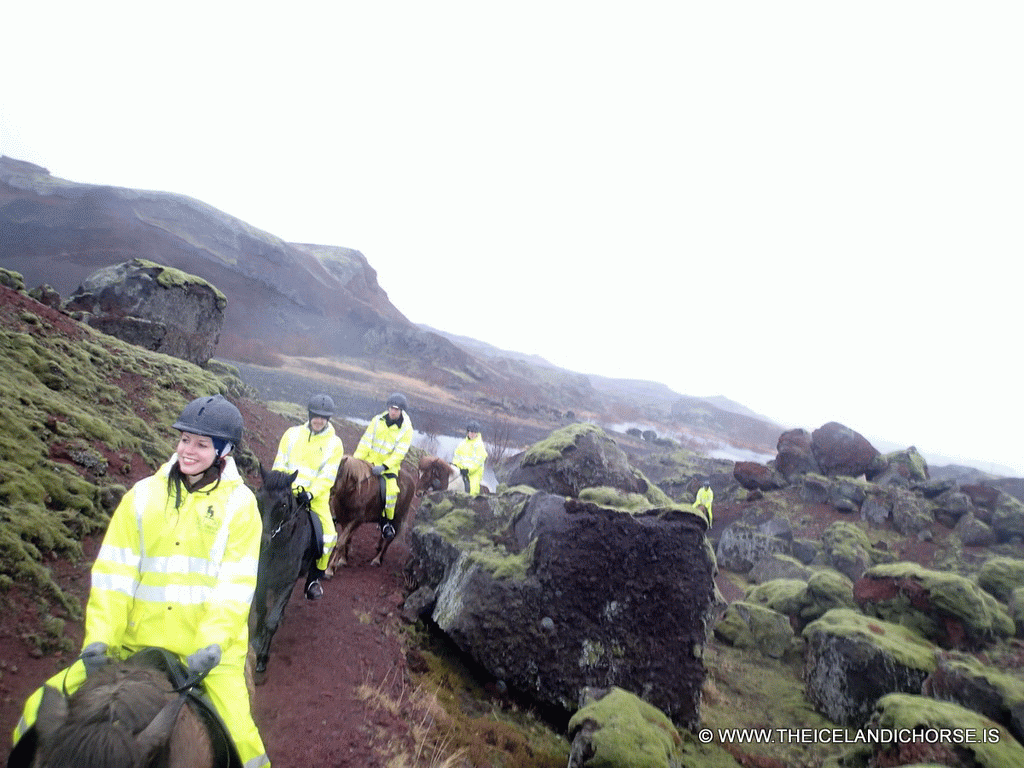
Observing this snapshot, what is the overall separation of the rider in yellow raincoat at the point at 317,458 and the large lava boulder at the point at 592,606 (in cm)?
231

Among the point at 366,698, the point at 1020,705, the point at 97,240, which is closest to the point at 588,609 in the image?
the point at 366,698

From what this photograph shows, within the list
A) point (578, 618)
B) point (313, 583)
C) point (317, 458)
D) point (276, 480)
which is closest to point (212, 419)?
point (276, 480)

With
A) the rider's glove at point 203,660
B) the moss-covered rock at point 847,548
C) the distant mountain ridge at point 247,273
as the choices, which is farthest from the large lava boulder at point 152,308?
the distant mountain ridge at point 247,273

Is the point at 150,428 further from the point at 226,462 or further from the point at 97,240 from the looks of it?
the point at 97,240

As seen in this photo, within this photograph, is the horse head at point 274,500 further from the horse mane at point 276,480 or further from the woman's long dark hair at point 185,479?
the woman's long dark hair at point 185,479

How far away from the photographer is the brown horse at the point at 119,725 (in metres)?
1.72

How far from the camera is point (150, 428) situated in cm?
909

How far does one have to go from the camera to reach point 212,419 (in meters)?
2.71

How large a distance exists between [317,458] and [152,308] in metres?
15.0

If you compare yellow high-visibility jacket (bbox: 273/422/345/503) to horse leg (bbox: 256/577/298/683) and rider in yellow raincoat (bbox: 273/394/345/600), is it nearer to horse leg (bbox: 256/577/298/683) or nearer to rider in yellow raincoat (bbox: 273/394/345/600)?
rider in yellow raincoat (bbox: 273/394/345/600)

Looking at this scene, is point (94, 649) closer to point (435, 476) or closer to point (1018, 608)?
point (435, 476)

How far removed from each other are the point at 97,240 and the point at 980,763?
74196 mm

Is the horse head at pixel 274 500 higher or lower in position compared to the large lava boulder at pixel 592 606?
higher

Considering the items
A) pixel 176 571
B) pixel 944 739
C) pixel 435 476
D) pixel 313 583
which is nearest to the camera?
pixel 176 571
